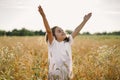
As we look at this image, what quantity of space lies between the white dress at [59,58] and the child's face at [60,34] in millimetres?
44

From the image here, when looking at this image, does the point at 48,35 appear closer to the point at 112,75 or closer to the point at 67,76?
the point at 67,76

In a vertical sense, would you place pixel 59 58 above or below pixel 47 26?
below

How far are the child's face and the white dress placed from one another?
0.04m

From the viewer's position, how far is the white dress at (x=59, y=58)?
3357 mm

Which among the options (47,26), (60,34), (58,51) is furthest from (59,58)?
(47,26)

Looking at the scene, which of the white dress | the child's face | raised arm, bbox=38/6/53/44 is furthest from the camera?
the child's face

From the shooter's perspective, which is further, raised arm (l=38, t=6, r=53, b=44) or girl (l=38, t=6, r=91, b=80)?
girl (l=38, t=6, r=91, b=80)

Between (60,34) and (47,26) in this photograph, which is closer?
(47,26)

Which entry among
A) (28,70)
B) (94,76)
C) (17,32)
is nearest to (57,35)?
(28,70)

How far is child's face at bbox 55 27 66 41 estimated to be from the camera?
11.4 ft

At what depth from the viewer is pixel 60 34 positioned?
3.48 m

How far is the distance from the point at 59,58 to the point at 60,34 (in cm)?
25

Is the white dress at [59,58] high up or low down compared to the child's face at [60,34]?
down

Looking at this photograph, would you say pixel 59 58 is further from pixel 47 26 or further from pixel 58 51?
pixel 47 26
